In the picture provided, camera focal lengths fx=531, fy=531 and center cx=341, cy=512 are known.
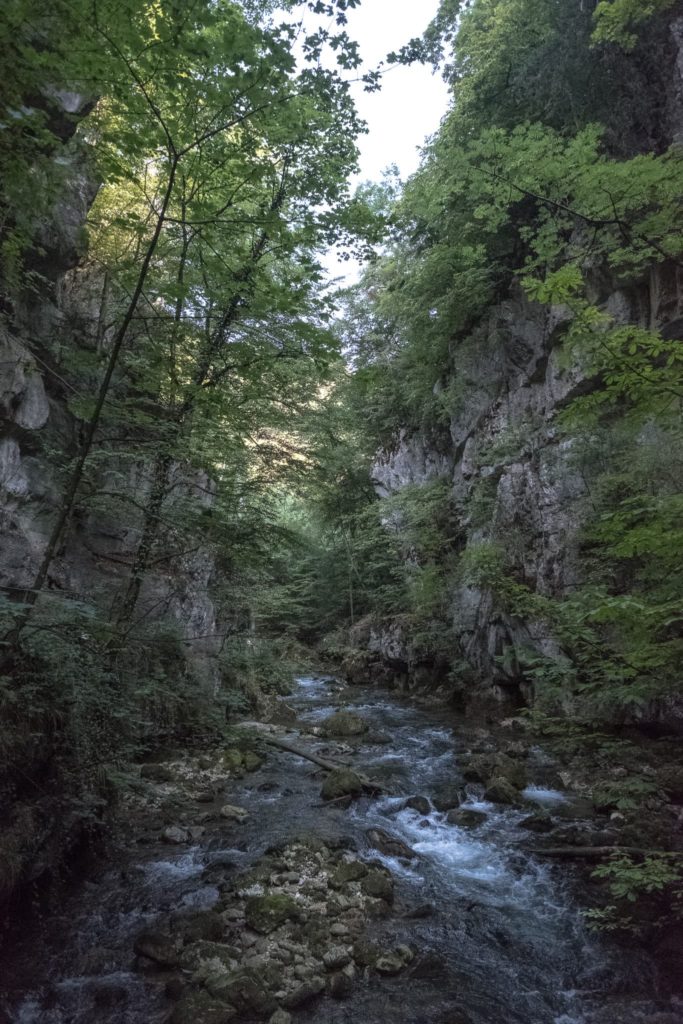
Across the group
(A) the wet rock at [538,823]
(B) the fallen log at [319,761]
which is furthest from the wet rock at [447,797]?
(A) the wet rock at [538,823]

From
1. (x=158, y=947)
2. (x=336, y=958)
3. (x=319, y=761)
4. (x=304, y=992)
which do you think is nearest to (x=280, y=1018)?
(x=304, y=992)

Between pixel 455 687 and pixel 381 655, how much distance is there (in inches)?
202

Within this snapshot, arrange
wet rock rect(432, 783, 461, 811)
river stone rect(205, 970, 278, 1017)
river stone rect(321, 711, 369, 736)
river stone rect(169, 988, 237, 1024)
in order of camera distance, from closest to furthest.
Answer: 1. river stone rect(169, 988, 237, 1024)
2. river stone rect(205, 970, 278, 1017)
3. wet rock rect(432, 783, 461, 811)
4. river stone rect(321, 711, 369, 736)

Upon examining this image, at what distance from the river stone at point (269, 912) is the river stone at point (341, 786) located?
3.05 meters

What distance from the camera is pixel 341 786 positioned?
877 cm

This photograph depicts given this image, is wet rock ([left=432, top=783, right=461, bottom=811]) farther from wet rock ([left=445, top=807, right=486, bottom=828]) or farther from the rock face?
the rock face

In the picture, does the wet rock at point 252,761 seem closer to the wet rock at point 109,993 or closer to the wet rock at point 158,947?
the wet rock at point 158,947

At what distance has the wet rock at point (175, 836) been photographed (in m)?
6.95

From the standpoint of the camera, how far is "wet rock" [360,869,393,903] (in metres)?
6.01

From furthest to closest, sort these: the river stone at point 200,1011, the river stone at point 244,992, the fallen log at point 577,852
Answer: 1. the fallen log at point 577,852
2. the river stone at point 244,992
3. the river stone at point 200,1011

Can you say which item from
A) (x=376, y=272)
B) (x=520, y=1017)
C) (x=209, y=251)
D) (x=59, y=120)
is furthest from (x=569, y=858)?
(x=376, y=272)

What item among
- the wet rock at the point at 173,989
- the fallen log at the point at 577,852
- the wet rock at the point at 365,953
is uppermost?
the fallen log at the point at 577,852

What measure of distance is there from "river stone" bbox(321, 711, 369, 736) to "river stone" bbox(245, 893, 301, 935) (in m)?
7.04

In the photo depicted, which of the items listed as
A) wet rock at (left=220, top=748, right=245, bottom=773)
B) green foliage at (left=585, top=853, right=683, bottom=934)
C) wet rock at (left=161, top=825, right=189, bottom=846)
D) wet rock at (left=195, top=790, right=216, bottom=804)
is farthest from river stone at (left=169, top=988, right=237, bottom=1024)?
wet rock at (left=220, top=748, right=245, bottom=773)
